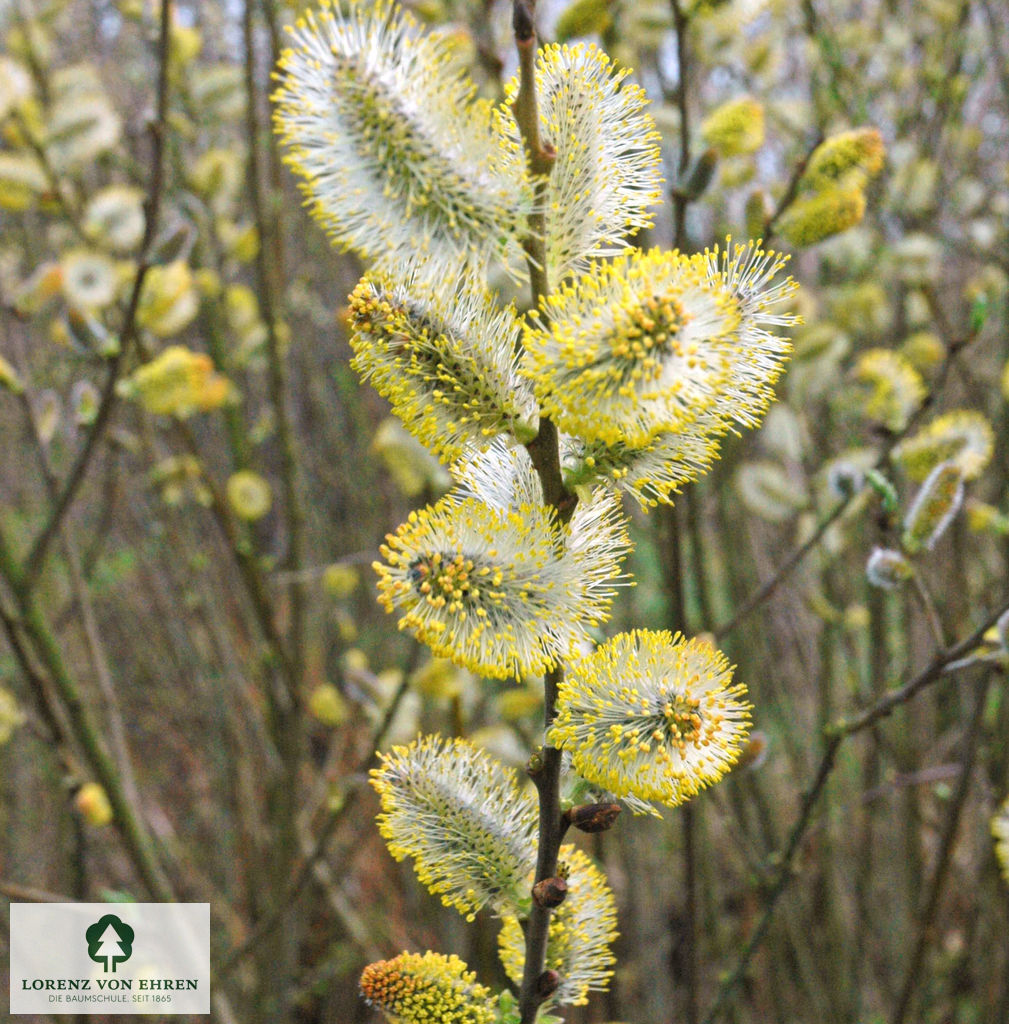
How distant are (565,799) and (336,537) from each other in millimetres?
3103

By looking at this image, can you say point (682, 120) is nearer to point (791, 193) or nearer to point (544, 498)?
point (791, 193)

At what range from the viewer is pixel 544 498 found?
698mm

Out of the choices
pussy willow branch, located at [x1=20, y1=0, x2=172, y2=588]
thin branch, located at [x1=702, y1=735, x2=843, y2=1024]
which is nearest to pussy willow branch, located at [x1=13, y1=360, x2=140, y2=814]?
pussy willow branch, located at [x1=20, y1=0, x2=172, y2=588]

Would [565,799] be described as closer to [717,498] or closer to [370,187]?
[370,187]

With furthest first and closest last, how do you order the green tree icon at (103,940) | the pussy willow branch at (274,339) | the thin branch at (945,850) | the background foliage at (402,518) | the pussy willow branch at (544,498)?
1. the pussy willow branch at (274,339)
2. the background foliage at (402,518)
3. the green tree icon at (103,940)
4. the thin branch at (945,850)
5. the pussy willow branch at (544,498)

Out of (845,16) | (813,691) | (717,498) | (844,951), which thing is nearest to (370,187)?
(717,498)

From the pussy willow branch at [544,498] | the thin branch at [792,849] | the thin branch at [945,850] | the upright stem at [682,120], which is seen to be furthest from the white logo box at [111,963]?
the upright stem at [682,120]

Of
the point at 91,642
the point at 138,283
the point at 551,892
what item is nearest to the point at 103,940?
the point at 91,642

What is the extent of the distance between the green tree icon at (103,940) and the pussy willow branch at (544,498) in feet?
3.23

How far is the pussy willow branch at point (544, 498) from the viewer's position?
0.63 meters

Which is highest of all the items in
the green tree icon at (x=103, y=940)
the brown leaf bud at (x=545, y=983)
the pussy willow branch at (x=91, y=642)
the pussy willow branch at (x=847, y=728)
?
the pussy willow branch at (x=91, y=642)

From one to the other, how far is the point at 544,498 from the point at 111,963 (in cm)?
125

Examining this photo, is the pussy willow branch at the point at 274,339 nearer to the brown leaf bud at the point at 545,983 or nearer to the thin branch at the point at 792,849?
the thin branch at the point at 792,849

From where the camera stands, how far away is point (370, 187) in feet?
2.10
